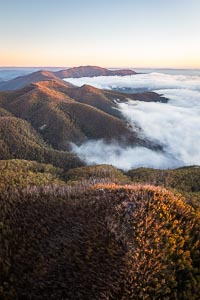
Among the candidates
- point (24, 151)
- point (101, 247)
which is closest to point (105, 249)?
point (101, 247)

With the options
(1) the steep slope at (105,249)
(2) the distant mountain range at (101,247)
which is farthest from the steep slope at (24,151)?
(1) the steep slope at (105,249)

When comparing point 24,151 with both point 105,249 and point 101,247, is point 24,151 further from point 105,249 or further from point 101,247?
point 105,249

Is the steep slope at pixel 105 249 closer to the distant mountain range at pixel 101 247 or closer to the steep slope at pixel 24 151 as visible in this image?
the distant mountain range at pixel 101 247

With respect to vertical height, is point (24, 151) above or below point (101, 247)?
below

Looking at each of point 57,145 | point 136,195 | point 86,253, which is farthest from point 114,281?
point 57,145

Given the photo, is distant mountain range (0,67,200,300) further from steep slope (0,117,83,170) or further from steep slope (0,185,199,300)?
steep slope (0,117,83,170)

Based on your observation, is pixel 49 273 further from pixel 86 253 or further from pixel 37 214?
pixel 37 214

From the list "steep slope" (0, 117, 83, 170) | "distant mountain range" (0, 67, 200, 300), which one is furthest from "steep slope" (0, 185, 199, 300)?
"steep slope" (0, 117, 83, 170)

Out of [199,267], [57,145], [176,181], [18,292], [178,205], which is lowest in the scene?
[57,145]
